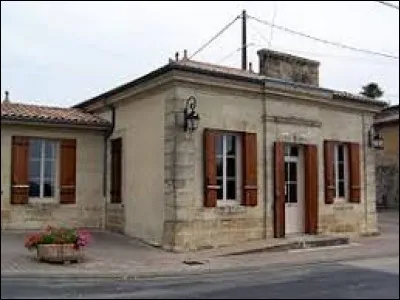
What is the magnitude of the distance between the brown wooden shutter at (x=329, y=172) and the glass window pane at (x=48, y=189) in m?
7.88

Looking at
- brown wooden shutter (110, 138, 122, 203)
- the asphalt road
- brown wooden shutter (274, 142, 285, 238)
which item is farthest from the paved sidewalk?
brown wooden shutter (110, 138, 122, 203)

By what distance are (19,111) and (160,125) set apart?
171 inches

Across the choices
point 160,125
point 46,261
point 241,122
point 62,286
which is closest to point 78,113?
point 160,125

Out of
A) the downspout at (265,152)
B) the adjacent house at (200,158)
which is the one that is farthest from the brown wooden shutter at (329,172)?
the downspout at (265,152)

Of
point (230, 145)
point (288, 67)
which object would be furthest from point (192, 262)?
point (288, 67)

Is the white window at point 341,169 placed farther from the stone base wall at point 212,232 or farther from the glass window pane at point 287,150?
the stone base wall at point 212,232

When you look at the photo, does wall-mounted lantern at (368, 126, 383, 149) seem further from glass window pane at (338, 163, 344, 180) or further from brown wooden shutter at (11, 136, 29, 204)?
brown wooden shutter at (11, 136, 29, 204)

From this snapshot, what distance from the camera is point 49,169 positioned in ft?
56.9

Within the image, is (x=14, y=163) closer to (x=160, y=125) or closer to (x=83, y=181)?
(x=83, y=181)

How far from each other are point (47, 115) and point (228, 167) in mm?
5352

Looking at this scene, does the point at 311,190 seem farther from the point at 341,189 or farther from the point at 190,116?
the point at 190,116

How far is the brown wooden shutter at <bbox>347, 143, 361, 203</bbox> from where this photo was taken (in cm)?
1886

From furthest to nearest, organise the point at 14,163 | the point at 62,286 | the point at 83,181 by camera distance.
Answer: the point at 83,181 → the point at 14,163 → the point at 62,286

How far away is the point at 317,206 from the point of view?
1756 centimetres
